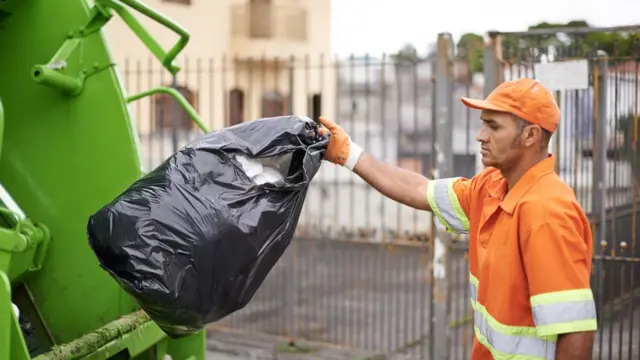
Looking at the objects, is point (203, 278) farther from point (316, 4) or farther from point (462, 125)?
point (316, 4)

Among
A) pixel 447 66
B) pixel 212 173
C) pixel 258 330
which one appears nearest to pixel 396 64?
pixel 447 66

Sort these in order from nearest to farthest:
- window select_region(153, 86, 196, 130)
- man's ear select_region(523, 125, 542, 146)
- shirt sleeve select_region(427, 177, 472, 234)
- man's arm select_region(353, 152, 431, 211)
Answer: man's ear select_region(523, 125, 542, 146) → shirt sleeve select_region(427, 177, 472, 234) → man's arm select_region(353, 152, 431, 211) → window select_region(153, 86, 196, 130)

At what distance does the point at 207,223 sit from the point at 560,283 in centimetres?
102

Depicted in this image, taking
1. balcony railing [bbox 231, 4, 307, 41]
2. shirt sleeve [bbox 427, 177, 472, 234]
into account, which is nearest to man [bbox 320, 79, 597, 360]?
shirt sleeve [bbox 427, 177, 472, 234]

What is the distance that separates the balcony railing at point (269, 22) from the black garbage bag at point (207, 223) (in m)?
14.4

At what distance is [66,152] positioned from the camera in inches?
112

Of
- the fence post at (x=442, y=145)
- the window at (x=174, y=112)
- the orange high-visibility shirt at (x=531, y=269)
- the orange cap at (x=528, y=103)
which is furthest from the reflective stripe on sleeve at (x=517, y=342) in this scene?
the window at (x=174, y=112)

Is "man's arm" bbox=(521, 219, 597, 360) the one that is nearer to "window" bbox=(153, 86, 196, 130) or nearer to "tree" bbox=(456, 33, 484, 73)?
"tree" bbox=(456, 33, 484, 73)

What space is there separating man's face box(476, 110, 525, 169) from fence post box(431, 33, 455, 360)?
2273 millimetres

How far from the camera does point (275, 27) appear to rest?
17.9 metres

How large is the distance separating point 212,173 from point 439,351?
2.88 m

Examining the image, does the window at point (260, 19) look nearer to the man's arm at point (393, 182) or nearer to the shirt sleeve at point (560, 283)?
the man's arm at point (393, 182)

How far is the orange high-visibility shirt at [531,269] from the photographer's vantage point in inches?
81.0

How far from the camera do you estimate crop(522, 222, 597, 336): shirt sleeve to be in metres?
2.05
